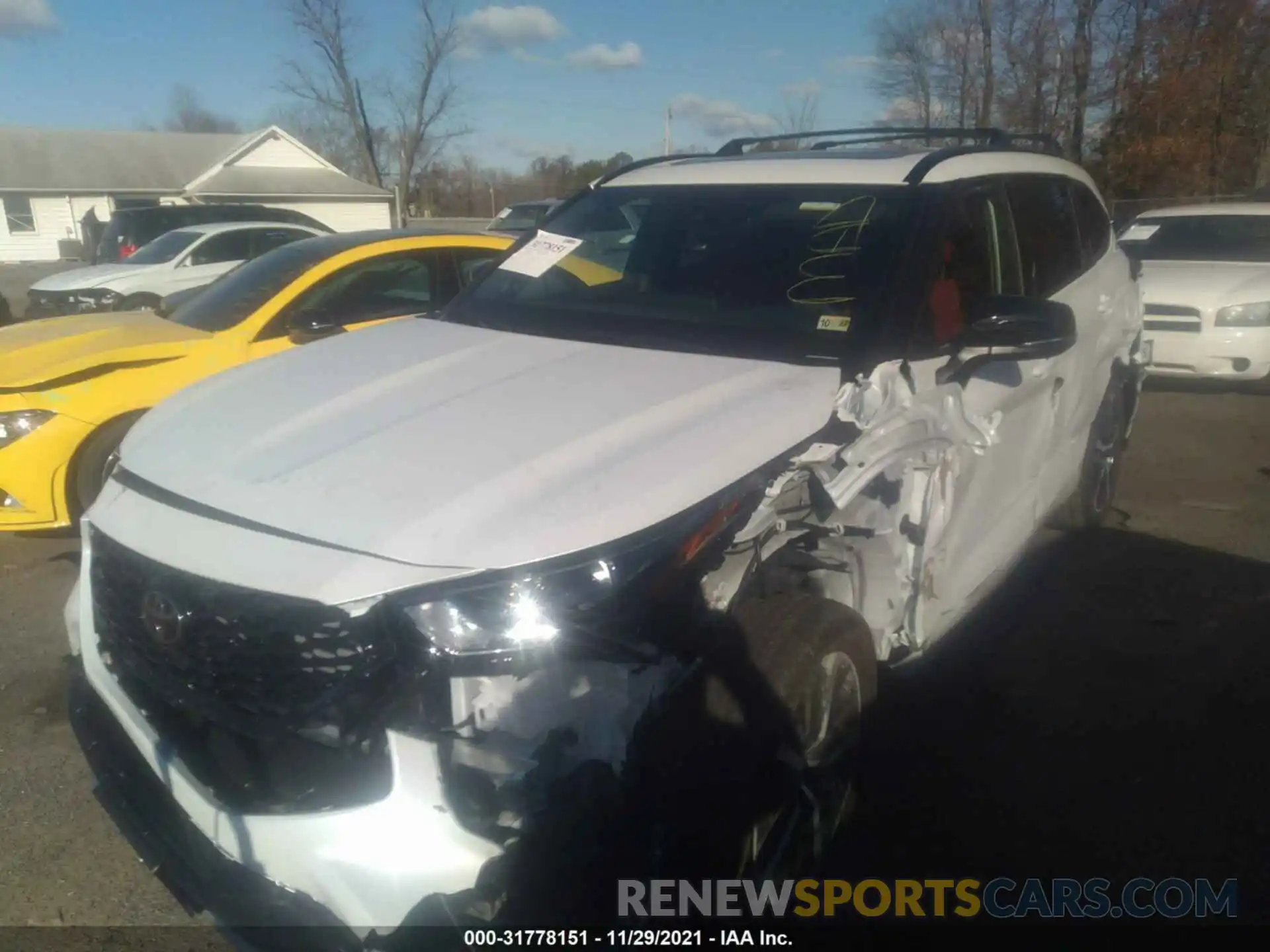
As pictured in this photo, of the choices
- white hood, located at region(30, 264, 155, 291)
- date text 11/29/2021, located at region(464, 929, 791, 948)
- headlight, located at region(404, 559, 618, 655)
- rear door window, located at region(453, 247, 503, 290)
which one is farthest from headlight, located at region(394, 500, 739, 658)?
white hood, located at region(30, 264, 155, 291)

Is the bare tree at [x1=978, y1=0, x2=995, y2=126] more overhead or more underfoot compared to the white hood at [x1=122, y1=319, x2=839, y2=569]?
more overhead

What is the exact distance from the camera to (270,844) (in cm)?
199

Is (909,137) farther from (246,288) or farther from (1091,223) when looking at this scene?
(246,288)

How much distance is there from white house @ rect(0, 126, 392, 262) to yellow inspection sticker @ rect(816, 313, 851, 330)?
38.6 metres

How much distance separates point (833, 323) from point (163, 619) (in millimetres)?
2009

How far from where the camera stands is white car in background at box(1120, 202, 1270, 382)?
8352 millimetres

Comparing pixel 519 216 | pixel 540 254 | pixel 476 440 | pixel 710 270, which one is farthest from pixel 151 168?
pixel 476 440

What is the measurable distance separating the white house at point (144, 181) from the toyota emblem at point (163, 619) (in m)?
39.2

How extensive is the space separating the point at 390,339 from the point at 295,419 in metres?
0.92

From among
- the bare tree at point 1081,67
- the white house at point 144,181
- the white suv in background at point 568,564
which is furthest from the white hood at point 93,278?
the white house at point 144,181

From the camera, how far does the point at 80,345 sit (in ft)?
17.1

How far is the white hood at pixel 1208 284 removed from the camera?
27.6 ft

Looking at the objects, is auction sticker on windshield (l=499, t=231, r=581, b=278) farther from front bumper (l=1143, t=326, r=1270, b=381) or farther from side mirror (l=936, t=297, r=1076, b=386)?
front bumper (l=1143, t=326, r=1270, b=381)

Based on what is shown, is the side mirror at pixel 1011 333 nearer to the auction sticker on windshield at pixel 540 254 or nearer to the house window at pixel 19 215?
the auction sticker on windshield at pixel 540 254
